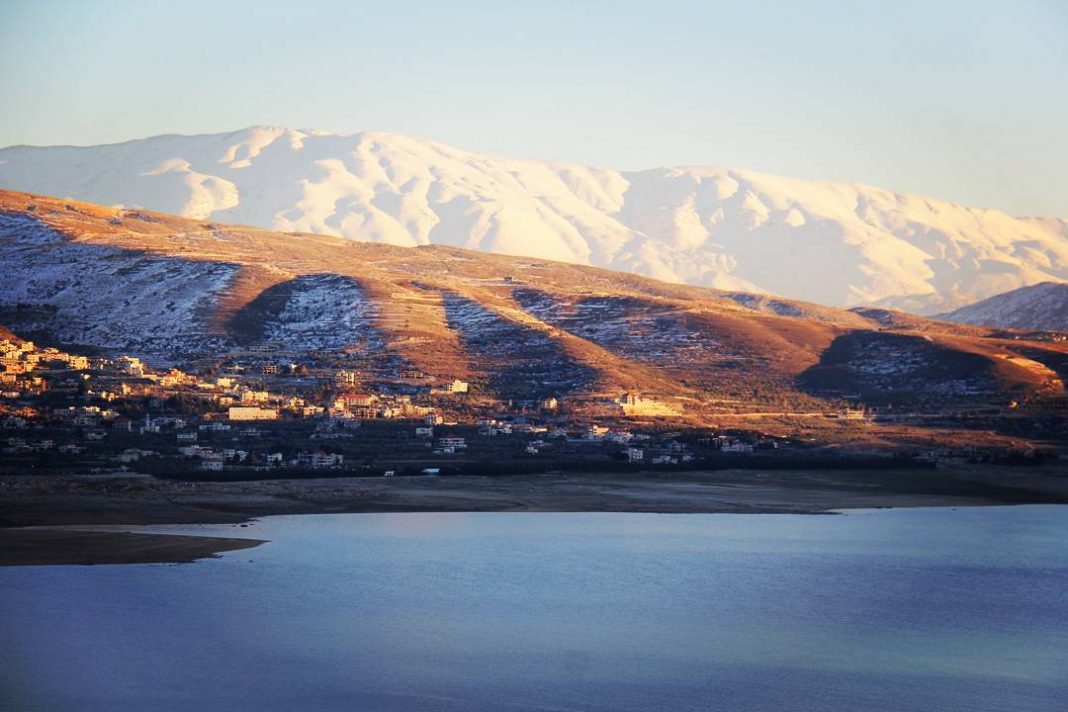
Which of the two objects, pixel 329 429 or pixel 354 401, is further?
pixel 354 401

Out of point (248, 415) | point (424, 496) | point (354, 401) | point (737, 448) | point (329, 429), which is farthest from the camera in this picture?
point (354, 401)

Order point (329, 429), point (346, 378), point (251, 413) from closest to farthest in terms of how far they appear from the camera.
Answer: point (329, 429) < point (251, 413) < point (346, 378)

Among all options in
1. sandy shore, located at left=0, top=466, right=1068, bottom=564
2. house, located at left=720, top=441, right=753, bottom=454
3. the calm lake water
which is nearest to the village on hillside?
house, located at left=720, top=441, right=753, bottom=454

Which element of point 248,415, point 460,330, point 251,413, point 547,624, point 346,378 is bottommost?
point 547,624

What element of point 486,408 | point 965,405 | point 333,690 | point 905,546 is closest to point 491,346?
point 486,408

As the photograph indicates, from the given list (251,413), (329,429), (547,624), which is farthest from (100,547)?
(251,413)

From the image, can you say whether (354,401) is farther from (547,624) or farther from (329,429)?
(547,624)

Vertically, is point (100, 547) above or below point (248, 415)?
A: below
